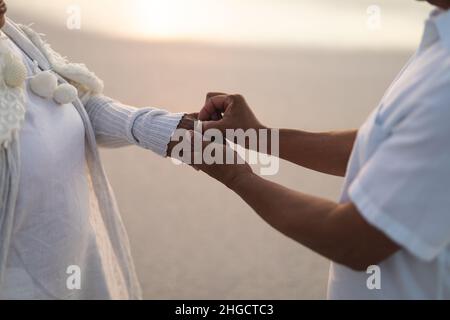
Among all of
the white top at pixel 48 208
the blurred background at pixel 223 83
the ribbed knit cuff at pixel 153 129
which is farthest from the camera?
the blurred background at pixel 223 83

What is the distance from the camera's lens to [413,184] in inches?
22.7

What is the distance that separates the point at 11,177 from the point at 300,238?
41 centimetres

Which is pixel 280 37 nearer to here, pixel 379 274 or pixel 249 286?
pixel 249 286

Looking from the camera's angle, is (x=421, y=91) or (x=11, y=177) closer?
(x=421, y=91)

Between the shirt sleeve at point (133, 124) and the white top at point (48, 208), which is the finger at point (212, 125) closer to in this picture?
the shirt sleeve at point (133, 124)

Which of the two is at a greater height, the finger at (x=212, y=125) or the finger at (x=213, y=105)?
the finger at (x=213, y=105)

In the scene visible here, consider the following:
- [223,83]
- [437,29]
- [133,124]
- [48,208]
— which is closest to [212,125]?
[133,124]

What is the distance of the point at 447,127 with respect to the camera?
558mm

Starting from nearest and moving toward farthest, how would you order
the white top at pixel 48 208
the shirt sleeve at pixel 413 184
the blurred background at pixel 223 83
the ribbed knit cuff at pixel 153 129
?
the shirt sleeve at pixel 413 184
the white top at pixel 48 208
the ribbed knit cuff at pixel 153 129
the blurred background at pixel 223 83

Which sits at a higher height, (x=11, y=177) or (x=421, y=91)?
(x=421, y=91)

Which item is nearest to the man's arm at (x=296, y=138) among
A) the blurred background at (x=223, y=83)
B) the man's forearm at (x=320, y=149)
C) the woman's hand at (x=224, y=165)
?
the man's forearm at (x=320, y=149)

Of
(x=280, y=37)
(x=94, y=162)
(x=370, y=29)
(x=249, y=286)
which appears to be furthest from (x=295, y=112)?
(x=94, y=162)

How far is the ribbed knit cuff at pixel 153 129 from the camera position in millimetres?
896
